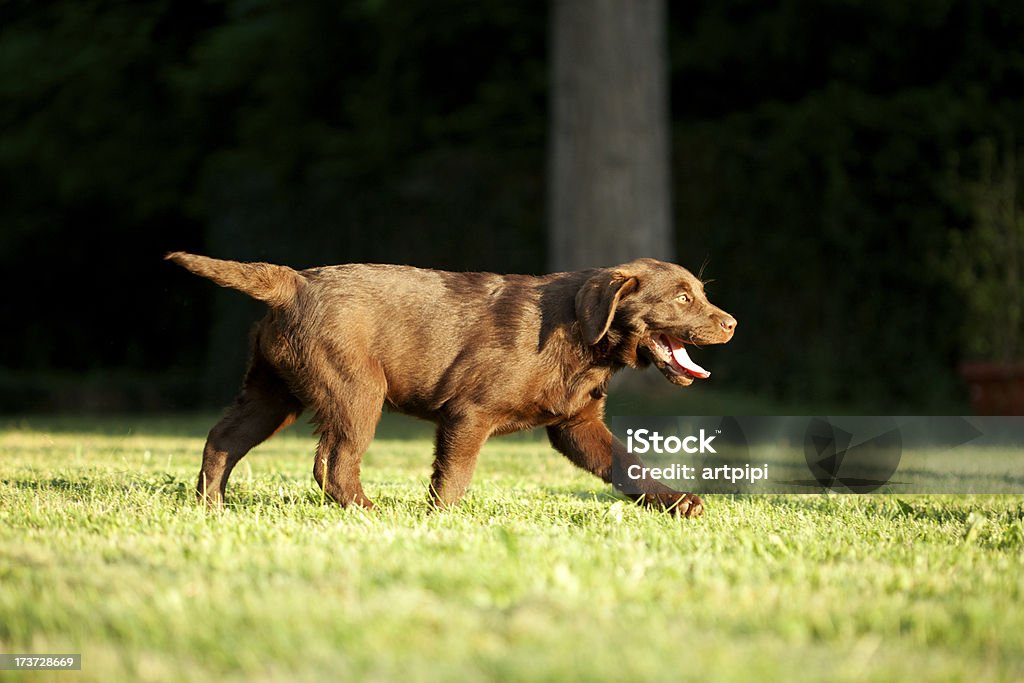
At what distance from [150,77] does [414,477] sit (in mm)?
10498

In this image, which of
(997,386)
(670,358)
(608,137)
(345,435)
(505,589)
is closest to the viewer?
(505,589)

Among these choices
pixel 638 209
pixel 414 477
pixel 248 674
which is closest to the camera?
pixel 248 674

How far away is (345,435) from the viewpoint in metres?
5.05

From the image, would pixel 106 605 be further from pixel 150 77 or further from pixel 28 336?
pixel 28 336

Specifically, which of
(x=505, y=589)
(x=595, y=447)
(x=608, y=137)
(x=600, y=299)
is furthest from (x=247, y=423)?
(x=608, y=137)

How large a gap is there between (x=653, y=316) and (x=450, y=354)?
897mm

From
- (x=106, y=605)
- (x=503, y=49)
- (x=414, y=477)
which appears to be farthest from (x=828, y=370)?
(x=106, y=605)

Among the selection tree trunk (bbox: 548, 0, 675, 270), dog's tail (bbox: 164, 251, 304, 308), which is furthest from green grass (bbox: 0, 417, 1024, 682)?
tree trunk (bbox: 548, 0, 675, 270)

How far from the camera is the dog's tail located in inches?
196

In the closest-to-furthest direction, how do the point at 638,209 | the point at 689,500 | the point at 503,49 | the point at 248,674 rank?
the point at 248,674
the point at 689,500
the point at 638,209
the point at 503,49

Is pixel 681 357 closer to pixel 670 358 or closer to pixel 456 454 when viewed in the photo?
pixel 670 358

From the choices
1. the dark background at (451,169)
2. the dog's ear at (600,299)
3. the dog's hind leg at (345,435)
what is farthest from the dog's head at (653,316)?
the dark background at (451,169)

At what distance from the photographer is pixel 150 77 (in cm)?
1559

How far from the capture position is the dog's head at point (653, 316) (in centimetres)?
525
